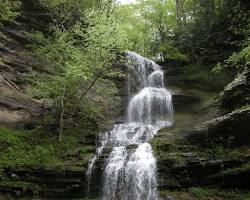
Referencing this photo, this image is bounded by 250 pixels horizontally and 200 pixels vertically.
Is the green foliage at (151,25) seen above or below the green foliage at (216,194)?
above

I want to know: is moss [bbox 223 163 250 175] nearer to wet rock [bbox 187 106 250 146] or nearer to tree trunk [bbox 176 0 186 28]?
wet rock [bbox 187 106 250 146]

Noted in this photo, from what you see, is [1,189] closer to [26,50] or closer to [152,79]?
[26,50]

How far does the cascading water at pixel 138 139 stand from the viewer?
54.3 feet

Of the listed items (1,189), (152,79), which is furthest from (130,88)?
(1,189)

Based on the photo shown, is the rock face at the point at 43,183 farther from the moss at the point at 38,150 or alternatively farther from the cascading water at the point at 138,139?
the cascading water at the point at 138,139

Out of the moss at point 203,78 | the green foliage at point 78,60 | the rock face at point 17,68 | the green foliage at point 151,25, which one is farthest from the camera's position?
the green foliage at point 151,25

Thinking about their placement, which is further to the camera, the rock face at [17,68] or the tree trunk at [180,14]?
the tree trunk at [180,14]

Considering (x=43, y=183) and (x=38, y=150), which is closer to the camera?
(x=43, y=183)

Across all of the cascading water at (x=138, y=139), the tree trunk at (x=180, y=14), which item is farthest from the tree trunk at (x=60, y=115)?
the tree trunk at (x=180, y=14)

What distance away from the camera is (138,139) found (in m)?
19.7

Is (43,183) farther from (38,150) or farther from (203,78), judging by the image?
(203,78)

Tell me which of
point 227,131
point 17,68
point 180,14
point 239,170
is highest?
point 180,14

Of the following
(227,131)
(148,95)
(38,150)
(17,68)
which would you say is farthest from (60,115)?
(227,131)

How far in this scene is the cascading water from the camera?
16.6 metres
